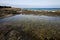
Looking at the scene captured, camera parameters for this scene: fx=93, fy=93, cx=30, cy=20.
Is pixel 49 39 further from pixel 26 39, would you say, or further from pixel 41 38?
pixel 26 39

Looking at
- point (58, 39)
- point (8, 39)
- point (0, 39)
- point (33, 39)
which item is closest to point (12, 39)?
point (8, 39)

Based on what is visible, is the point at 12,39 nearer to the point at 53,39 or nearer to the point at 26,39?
the point at 26,39

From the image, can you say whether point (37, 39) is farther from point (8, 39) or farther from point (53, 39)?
point (8, 39)

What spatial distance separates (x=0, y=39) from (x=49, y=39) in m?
4.35

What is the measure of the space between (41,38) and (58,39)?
59.3 inches

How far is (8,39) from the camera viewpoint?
8289 millimetres

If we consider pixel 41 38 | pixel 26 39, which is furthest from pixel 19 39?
pixel 41 38

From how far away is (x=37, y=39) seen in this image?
8.33 metres

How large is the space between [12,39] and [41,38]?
2631mm

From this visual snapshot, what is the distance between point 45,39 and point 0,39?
400cm

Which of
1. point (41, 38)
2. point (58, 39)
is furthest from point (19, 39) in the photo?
point (58, 39)

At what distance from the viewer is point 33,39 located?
8266mm

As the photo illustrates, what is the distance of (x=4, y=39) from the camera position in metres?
8.26

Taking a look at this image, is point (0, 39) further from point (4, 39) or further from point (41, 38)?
point (41, 38)
